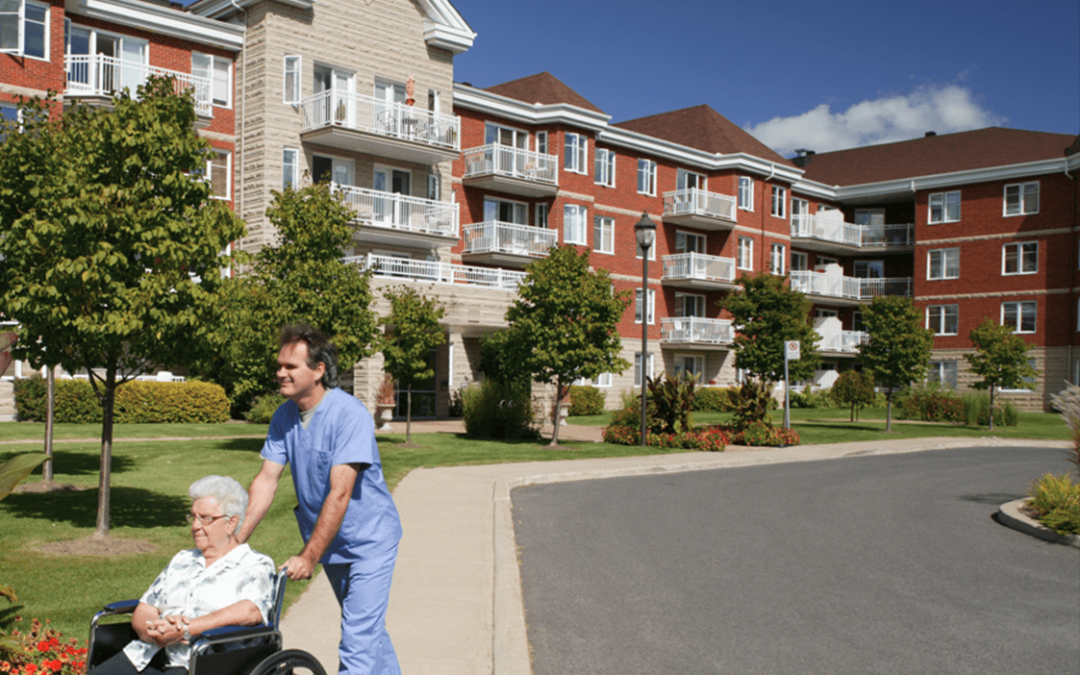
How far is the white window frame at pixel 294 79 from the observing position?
30.4 metres

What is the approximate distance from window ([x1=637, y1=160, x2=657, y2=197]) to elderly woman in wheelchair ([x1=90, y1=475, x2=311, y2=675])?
41142 millimetres

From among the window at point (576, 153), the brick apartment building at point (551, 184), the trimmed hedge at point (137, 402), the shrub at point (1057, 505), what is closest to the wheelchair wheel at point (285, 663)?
the shrub at point (1057, 505)

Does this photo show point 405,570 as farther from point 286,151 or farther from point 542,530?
point 286,151

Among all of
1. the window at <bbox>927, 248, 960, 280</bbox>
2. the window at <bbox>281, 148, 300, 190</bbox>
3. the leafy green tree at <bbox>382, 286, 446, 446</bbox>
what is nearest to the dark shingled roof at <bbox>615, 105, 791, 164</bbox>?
the window at <bbox>927, 248, 960, 280</bbox>

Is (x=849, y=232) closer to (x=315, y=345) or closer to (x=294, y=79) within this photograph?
(x=294, y=79)

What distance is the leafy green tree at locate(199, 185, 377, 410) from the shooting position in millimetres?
17688

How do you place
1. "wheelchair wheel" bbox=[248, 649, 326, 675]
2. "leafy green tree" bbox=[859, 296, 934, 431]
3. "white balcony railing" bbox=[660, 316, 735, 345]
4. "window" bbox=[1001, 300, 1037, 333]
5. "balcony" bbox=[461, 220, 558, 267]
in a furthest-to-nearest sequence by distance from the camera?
"window" bbox=[1001, 300, 1037, 333] → "white balcony railing" bbox=[660, 316, 735, 345] → "balcony" bbox=[461, 220, 558, 267] → "leafy green tree" bbox=[859, 296, 934, 431] → "wheelchair wheel" bbox=[248, 649, 326, 675]

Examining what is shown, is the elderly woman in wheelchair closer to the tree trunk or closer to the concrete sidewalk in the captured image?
the concrete sidewalk

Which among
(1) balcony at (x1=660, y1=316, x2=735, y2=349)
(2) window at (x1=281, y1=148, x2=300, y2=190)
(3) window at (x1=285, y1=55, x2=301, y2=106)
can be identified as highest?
(3) window at (x1=285, y1=55, x2=301, y2=106)

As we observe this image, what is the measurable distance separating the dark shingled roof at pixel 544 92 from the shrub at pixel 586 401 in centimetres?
1256

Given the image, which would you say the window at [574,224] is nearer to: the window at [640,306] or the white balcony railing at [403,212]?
the window at [640,306]

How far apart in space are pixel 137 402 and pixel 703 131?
33.8 metres

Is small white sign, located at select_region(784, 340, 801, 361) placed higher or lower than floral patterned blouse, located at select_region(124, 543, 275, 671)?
higher

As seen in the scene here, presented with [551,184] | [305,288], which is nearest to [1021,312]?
[551,184]
